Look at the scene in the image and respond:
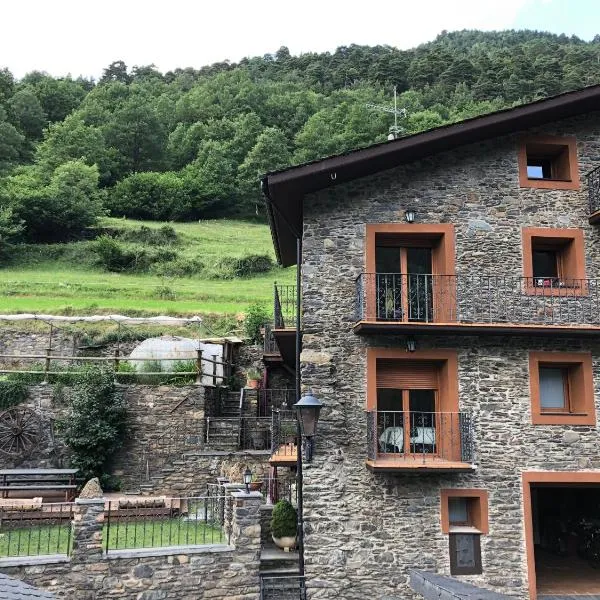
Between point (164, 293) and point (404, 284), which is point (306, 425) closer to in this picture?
point (404, 284)

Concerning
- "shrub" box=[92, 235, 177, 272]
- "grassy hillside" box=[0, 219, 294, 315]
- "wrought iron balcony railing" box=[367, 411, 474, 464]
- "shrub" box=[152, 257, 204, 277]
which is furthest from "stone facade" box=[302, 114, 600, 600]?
"shrub" box=[92, 235, 177, 272]

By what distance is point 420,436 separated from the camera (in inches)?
432

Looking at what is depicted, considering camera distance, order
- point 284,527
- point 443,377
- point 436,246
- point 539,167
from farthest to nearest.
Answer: point 539,167, point 436,246, point 284,527, point 443,377

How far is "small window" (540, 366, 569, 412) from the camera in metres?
11.2

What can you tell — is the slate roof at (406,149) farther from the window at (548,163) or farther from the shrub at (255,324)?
the shrub at (255,324)

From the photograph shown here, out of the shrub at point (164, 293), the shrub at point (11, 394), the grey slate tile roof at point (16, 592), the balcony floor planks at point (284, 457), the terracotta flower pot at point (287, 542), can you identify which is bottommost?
the terracotta flower pot at point (287, 542)

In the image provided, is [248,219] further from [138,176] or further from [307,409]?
[307,409]

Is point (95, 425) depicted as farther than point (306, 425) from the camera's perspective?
Yes

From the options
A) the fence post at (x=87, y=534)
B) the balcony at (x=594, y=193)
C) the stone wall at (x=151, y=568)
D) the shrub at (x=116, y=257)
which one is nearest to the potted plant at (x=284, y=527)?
the stone wall at (x=151, y=568)

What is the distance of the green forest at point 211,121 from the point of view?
47500mm

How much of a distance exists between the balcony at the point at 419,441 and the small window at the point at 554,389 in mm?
1606

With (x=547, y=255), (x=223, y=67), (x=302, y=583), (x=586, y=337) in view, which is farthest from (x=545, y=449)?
(x=223, y=67)

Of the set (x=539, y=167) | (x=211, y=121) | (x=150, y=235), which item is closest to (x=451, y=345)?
(x=539, y=167)

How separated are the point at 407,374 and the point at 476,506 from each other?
2502 millimetres
